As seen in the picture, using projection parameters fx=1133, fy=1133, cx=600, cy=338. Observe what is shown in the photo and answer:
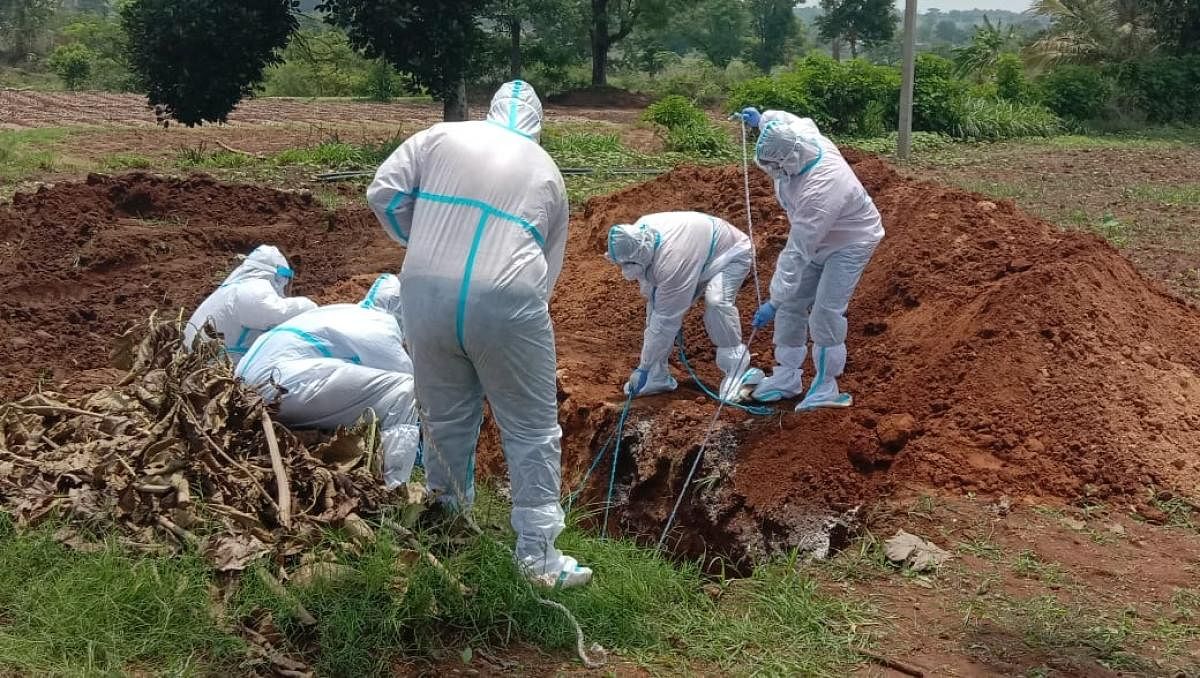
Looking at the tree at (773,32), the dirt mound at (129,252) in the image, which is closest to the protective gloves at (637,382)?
the dirt mound at (129,252)

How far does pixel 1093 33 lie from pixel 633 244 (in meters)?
27.7

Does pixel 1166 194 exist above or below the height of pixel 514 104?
below

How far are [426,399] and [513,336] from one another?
60 centimetres

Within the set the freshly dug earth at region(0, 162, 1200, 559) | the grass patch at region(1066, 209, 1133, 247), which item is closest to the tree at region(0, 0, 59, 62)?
the freshly dug earth at region(0, 162, 1200, 559)

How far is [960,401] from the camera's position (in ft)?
21.2

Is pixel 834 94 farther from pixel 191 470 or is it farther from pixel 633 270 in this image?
pixel 191 470

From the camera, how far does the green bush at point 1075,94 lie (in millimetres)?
25109

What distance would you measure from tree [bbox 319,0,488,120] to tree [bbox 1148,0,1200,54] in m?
24.5

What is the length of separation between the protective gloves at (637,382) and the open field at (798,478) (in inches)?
3.7

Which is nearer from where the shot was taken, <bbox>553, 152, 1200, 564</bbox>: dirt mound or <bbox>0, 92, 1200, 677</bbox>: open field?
<bbox>0, 92, 1200, 677</bbox>: open field

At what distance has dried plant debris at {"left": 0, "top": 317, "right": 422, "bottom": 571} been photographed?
4.54m

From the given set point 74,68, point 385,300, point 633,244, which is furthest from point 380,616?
point 74,68

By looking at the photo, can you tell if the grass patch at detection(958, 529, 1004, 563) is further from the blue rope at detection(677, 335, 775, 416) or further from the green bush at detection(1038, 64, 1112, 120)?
the green bush at detection(1038, 64, 1112, 120)

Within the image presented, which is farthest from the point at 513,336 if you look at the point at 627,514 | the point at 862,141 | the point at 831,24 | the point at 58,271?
the point at 831,24
